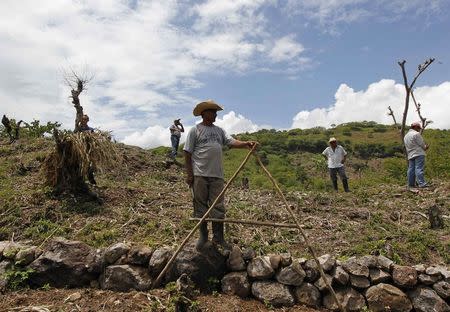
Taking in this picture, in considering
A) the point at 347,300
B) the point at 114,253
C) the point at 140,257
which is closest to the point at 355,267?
the point at 347,300

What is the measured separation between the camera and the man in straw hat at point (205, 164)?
17.8 ft

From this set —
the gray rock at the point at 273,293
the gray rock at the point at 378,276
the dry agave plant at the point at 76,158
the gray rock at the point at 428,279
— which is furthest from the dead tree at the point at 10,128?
the gray rock at the point at 428,279

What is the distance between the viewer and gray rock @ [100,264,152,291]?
5207 mm

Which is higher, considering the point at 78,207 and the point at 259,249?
the point at 78,207

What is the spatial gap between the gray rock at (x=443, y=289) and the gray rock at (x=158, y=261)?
3.13 m

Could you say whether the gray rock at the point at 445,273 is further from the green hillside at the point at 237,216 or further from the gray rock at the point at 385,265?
the green hillside at the point at 237,216

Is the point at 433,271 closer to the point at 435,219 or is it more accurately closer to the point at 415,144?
the point at 435,219

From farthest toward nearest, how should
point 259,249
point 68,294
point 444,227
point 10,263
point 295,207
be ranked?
point 295,207 < point 444,227 < point 259,249 < point 10,263 < point 68,294

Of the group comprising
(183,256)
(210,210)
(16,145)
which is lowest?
(183,256)

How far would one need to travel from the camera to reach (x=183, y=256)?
17.6 feet

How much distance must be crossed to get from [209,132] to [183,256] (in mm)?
1549

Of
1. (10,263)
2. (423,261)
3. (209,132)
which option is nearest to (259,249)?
(209,132)

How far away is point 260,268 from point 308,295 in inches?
24.7

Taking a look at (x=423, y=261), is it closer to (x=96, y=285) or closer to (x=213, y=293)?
(x=213, y=293)
